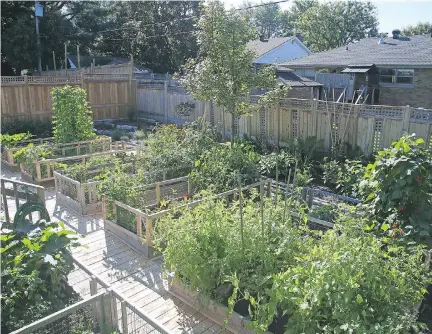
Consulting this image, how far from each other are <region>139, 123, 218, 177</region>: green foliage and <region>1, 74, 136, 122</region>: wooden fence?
7637 mm

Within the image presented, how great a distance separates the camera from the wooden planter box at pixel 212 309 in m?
3.35

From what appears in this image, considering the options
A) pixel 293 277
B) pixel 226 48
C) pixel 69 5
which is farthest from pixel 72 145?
pixel 69 5

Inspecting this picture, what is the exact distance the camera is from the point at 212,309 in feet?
11.7

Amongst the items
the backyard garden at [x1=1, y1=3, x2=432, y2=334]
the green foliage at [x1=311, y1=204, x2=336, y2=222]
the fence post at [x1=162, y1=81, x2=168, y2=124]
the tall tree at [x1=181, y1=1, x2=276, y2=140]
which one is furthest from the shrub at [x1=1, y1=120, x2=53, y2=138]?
the green foliage at [x1=311, y1=204, x2=336, y2=222]

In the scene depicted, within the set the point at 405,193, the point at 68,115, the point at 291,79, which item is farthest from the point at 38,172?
the point at 291,79

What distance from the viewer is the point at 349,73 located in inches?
604

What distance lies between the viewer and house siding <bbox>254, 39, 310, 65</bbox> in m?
24.2

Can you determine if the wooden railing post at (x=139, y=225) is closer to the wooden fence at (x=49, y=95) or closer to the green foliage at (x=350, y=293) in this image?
the green foliage at (x=350, y=293)

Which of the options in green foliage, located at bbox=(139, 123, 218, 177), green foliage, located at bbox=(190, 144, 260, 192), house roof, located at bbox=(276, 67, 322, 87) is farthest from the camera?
house roof, located at bbox=(276, 67, 322, 87)

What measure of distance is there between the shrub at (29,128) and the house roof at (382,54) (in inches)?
433

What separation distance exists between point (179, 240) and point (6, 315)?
150 cm

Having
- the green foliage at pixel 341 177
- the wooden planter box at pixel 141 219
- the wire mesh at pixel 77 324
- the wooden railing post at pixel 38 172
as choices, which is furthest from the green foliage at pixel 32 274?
the green foliage at pixel 341 177

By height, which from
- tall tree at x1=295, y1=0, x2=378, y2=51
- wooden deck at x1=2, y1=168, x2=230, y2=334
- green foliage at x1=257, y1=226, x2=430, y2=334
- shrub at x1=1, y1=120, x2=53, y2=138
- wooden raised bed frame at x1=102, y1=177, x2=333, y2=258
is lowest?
wooden deck at x1=2, y1=168, x2=230, y2=334

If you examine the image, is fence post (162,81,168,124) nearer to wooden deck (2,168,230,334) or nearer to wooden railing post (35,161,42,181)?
wooden railing post (35,161,42,181)
